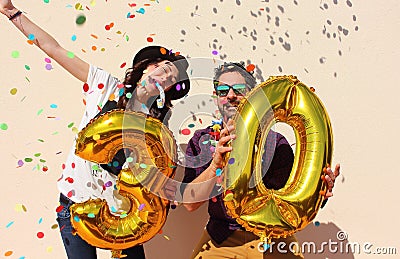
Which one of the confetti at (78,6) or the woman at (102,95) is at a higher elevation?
the confetti at (78,6)

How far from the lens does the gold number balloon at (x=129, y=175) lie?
6.84 feet

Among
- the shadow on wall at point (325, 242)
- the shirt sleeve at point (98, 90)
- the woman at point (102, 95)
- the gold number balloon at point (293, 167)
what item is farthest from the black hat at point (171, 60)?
the shadow on wall at point (325, 242)

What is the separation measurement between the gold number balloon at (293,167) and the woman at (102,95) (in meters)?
0.43

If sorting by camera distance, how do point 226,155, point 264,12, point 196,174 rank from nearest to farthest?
point 226,155 < point 196,174 < point 264,12

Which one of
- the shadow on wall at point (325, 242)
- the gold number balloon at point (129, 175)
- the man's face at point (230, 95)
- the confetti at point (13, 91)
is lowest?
the shadow on wall at point (325, 242)

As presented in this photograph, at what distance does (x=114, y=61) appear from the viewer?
282cm

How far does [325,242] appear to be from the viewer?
9.32 ft

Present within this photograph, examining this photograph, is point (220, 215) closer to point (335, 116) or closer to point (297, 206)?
point (297, 206)

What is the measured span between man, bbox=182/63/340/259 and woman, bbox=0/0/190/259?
0.21 m

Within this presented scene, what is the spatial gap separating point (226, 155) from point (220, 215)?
0.41m

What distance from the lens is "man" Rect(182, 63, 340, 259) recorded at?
2234 millimetres

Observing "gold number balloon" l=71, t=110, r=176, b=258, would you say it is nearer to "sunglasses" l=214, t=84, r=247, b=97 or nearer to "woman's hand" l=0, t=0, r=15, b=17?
"sunglasses" l=214, t=84, r=247, b=97

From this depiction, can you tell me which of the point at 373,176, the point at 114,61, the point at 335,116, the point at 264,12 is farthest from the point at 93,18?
the point at 373,176

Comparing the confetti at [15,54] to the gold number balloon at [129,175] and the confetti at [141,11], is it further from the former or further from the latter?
the gold number balloon at [129,175]
